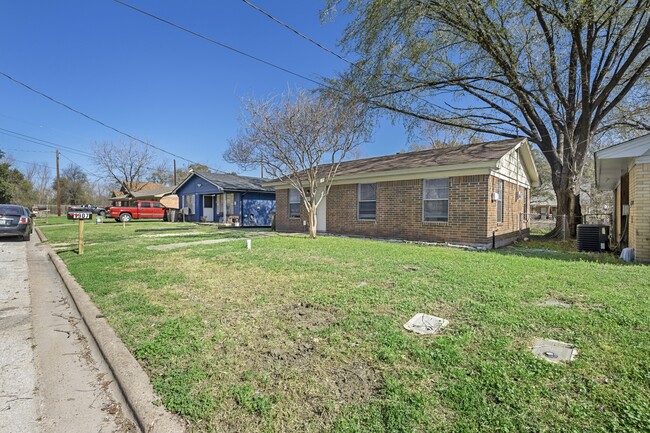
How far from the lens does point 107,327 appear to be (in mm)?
3623

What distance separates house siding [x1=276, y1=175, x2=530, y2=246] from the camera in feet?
32.2

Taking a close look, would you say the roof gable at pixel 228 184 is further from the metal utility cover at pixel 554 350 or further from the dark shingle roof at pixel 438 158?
the metal utility cover at pixel 554 350

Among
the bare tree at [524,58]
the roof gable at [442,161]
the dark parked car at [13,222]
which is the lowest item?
the dark parked car at [13,222]

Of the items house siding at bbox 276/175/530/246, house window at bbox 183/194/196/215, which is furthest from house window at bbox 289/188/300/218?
house window at bbox 183/194/196/215

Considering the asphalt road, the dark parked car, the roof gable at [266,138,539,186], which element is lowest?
the asphalt road

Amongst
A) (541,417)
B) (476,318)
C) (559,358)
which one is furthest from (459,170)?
(541,417)

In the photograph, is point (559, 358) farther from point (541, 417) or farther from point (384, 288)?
point (384, 288)

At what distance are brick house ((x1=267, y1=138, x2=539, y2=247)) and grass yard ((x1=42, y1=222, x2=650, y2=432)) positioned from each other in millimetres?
4378

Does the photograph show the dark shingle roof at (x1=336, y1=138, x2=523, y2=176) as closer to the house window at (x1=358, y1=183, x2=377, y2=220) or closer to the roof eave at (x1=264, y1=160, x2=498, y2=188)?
the roof eave at (x1=264, y1=160, x2=498, y2=188)

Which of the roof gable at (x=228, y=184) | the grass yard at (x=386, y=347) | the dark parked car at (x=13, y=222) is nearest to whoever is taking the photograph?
the grass yard at (x=386, y=347)

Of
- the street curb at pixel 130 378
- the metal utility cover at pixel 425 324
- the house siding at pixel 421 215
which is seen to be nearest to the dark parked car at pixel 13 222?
the street curb at pixel 130 378

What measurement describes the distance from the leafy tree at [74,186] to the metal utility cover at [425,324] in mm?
71592

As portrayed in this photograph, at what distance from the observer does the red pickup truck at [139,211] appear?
24578 mm

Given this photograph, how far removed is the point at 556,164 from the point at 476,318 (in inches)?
544
